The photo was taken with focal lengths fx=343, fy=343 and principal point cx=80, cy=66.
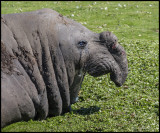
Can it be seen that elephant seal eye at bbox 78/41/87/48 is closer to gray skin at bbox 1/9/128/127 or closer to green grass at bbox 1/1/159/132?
gray skin at bbox 1/9/128/127

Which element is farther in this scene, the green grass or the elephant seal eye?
the elephant seal eye

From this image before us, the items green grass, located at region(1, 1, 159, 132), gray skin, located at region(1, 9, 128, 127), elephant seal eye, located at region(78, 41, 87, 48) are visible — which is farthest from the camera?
elephant seal eye, located at region(78, 41, 87, 48)

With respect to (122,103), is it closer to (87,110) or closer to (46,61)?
(87,110)

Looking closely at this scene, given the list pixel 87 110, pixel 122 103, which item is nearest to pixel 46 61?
pixel 87 110

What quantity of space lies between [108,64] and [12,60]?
4.40 feet

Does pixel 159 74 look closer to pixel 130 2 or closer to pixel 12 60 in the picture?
pixel 12 60

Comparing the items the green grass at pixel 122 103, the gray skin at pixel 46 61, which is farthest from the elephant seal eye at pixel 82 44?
the green grass at pixel 122 103

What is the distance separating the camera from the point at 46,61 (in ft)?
14.5

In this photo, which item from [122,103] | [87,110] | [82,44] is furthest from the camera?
[122,103]

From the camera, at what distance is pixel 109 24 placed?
12.3 m

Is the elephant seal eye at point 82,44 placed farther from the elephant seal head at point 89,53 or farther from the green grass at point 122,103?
the green grass at point 122,103

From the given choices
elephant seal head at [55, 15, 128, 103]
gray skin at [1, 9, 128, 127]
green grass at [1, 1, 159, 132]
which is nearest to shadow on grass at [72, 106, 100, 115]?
green grass at [1, 1, 159, 132]

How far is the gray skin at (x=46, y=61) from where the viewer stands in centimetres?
414

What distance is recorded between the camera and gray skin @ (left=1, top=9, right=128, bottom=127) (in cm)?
414
